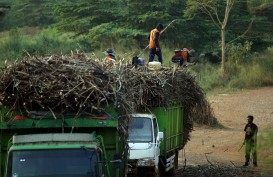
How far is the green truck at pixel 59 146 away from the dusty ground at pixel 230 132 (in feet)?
8.13

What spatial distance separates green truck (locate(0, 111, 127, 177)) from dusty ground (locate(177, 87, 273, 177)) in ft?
8.13

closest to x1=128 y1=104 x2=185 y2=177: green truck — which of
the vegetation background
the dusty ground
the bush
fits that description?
the dusty ground

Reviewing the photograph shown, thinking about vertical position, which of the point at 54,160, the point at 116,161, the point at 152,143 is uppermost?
the point at 54,160

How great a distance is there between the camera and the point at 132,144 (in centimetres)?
1415

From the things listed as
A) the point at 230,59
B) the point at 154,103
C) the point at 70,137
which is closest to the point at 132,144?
Answer: the point at 154,103

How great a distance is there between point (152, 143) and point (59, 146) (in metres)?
5.29

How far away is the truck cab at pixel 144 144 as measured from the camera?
1399 cm

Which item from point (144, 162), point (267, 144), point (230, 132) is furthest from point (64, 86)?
point (230, 132)

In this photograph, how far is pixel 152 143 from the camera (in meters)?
14.4

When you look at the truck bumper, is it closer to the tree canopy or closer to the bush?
the bush

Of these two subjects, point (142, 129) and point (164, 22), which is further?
point (164, 22)

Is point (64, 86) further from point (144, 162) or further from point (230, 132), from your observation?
point (230, 132)

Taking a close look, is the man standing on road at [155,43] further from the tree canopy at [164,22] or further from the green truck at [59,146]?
the tree canopy at [164,22]

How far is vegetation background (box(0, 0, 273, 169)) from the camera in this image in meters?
39.9
